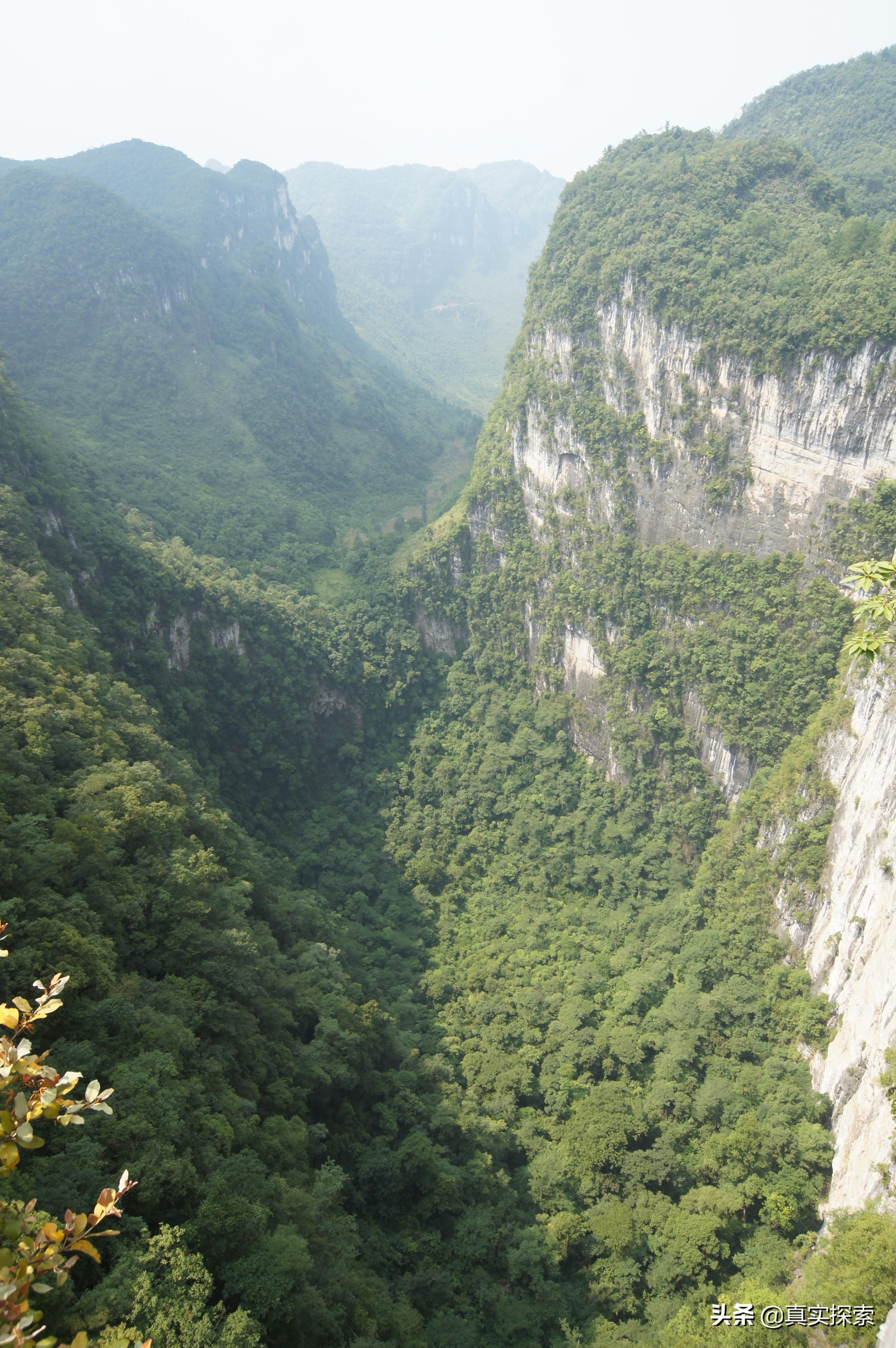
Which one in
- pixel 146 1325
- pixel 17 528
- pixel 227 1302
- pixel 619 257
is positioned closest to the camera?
pixel 146 1325

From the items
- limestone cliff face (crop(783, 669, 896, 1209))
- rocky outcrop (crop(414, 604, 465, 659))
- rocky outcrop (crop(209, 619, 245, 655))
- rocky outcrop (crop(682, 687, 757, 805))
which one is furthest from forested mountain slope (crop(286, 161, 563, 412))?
limestone cliff face (crop(783, 669, 896, 1209))

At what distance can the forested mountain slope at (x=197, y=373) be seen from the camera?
49.5m

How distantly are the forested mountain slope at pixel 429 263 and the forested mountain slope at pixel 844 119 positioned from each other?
47469 millimetres

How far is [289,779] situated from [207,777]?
238 inches

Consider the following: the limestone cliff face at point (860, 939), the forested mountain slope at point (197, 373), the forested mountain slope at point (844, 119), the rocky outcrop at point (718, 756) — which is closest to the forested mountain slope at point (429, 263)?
the forested mountain slope at point (197, 373)

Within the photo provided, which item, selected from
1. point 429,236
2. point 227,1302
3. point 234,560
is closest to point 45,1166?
point 227,1302

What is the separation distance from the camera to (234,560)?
152 feet

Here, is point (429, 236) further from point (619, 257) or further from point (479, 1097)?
point (479, 1097)

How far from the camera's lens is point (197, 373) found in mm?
59531

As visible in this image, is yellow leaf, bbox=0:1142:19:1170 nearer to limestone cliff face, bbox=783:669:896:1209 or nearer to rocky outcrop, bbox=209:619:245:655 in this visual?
limestone cliff face, bbox=783:669:896:1209

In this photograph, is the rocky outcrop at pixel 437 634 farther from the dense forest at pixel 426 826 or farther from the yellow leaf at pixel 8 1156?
the yellow leaf at pixel 8 1156

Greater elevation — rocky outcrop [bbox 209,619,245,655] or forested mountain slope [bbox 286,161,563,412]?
forested mountain slope [bbox 286,161,563,412]

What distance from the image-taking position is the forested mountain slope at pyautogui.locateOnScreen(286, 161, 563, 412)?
117 m

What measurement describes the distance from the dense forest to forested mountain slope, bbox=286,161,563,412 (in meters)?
59.2
